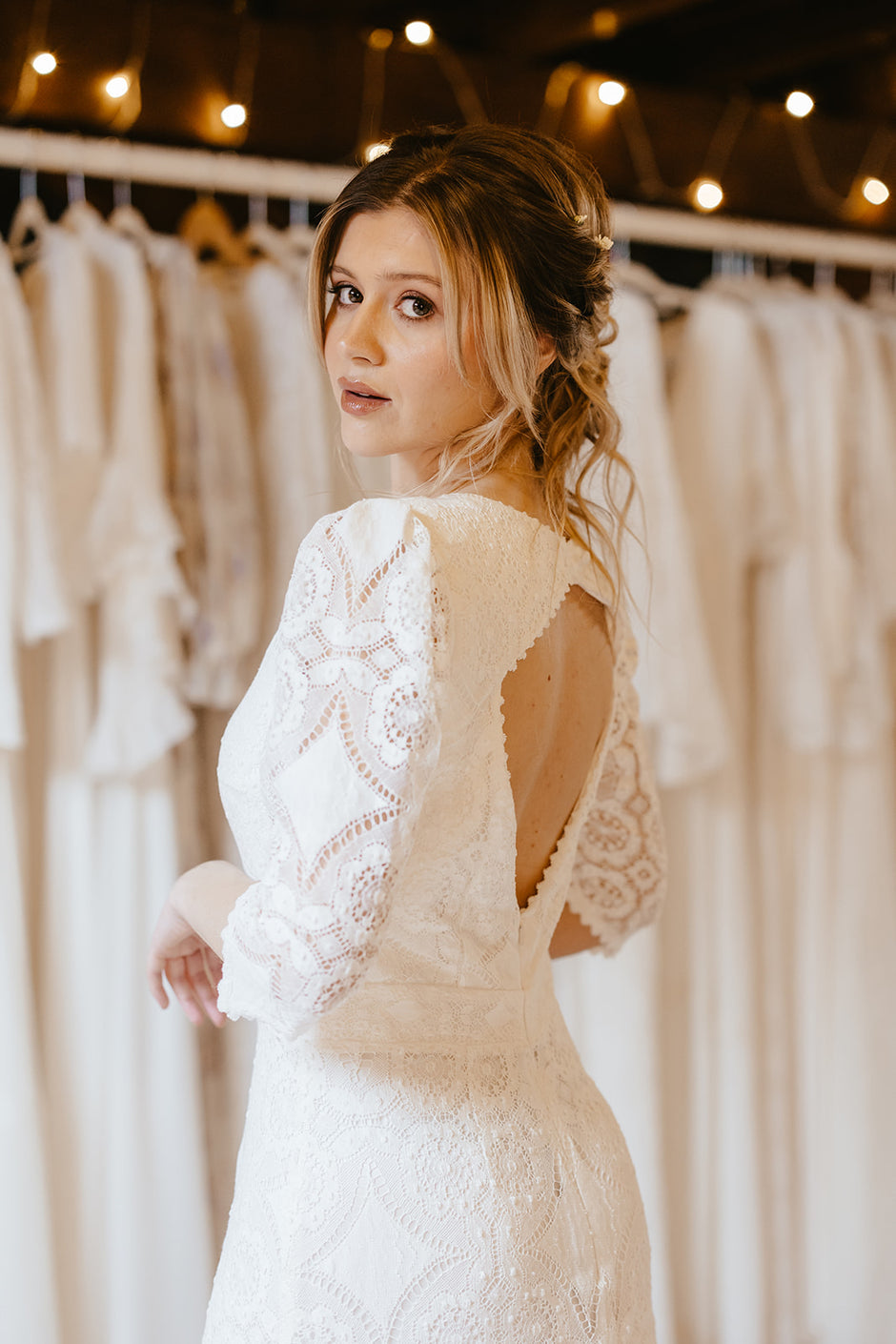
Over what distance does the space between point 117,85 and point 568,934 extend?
1486 mm

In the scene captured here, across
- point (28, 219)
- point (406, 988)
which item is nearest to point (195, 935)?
point (406, 988)

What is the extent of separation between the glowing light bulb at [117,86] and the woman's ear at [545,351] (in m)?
1.26

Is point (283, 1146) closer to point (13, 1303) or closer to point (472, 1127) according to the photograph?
point (472, 1127)

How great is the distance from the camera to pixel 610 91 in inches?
101

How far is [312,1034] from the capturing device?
1144 mm

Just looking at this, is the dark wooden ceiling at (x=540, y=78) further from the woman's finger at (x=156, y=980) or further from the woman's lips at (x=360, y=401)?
the woman's finger at (x=156, y=980)

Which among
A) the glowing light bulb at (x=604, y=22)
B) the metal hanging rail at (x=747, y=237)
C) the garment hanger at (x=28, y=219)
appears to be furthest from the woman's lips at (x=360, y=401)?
the glowing light bulb at (x=604, y=22)

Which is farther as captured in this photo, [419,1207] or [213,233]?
[213,233]

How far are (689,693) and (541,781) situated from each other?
1225mm

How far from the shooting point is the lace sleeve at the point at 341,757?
95 centimetres

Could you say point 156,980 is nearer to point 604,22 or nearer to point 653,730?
point 653,730

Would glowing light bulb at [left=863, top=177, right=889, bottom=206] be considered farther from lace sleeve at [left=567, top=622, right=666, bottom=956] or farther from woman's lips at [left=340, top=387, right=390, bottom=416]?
woman's lips at [left=340, top=387, right=390, bottom=416]

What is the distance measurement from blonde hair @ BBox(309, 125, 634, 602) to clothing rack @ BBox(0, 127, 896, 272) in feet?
2.97

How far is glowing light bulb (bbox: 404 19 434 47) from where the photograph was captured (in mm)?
2350
